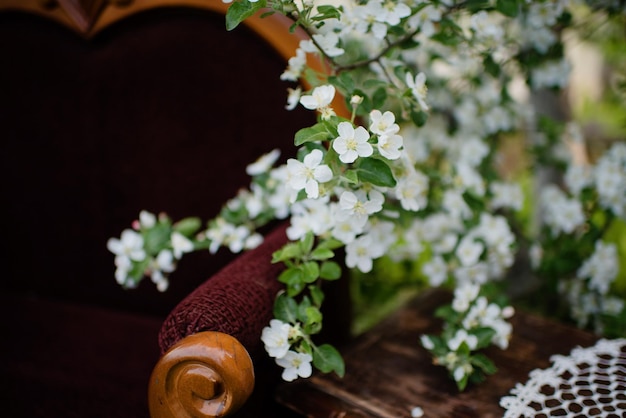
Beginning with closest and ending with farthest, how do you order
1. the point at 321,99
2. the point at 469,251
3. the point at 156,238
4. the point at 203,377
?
the point at 203,377, the point at 321,99, the point at 156,238, the point at 469,251

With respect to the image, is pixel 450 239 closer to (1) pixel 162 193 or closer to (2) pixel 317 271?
(2) pixel 317 271

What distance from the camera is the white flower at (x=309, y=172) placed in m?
0.88

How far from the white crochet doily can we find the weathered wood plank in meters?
0.03

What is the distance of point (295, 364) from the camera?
939 millimetres

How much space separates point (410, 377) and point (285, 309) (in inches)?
12.2

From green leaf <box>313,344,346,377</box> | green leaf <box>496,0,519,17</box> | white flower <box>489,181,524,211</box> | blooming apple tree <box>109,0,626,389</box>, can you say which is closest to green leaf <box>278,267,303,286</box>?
→ blooming apple tree <box>109,0,626,389</box>

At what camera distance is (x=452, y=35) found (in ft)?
3.79

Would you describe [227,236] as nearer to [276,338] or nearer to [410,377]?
[276,338]

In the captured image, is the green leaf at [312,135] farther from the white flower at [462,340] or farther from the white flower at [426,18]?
the white flower at [462,340]

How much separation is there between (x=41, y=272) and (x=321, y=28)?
1.09m

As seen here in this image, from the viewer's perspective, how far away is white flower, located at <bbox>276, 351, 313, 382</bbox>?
3.05 feet

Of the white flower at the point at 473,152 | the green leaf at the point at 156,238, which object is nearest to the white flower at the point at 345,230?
the green leaf at the point at 156,238

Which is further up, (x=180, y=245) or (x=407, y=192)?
(x=407, y=192)

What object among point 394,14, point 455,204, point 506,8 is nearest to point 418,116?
point 394,14
